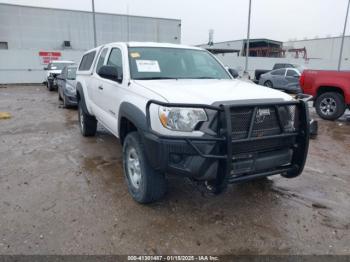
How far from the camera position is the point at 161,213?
127 inches

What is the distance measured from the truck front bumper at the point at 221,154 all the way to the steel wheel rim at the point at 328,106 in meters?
6.15

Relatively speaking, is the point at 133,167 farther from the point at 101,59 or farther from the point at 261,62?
the point at 261,62

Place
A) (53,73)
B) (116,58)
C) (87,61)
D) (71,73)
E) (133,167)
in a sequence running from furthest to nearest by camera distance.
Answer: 1. (53,73)
2. (71,73)
3. (87,61)
4. (116,58)
5. (133,167)

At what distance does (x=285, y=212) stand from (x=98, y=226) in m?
2.10

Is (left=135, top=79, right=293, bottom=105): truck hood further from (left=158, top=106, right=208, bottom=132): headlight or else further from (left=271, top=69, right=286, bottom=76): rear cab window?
(left=271, top=69, right=286, bottom=76): rear cab window

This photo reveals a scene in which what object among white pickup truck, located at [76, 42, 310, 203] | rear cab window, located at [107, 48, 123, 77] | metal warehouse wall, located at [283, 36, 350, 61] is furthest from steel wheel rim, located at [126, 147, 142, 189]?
metal warehouse wall, located at [283, 36, 350, 61]

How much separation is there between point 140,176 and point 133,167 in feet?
0.86

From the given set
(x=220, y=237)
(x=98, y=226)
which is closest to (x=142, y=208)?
(x=98, y=226)

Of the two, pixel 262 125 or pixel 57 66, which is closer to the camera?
pixel 262 125

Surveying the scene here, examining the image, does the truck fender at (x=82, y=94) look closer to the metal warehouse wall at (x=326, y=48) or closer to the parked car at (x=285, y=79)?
the parked car at (x=285, y=79)

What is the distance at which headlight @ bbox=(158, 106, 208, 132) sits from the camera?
2689 millimetres

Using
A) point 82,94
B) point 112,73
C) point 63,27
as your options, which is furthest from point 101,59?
point 63,27

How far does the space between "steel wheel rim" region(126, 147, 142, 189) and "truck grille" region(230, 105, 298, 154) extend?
1187 millimetres

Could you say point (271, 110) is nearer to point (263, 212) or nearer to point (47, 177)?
point (263, 212)
